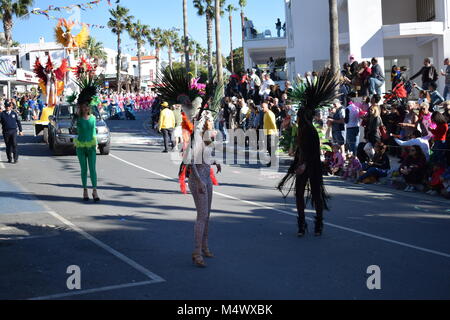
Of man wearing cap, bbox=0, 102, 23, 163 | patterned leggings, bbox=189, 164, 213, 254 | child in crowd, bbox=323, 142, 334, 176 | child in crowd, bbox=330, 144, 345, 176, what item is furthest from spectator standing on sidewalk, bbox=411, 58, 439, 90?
patterned leggings, bbox=189, 164, 213, 254

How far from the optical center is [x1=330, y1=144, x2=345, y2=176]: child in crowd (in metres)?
15.3

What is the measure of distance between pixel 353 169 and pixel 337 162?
95 cm

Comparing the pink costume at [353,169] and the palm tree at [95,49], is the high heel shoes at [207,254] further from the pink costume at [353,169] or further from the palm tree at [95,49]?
the palm tree at [95,49]

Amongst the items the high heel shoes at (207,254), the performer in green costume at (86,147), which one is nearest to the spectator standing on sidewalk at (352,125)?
the performer in green costume at (86,147)

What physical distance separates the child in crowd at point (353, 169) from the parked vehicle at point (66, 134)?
9008mm

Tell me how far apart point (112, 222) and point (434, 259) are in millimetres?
5039

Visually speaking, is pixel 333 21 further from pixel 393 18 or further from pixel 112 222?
pixel 112 222

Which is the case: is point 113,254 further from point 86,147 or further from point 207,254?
point 86,147

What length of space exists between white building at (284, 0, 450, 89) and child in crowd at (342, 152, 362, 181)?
1147cm

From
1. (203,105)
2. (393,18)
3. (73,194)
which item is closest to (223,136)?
(393,18)

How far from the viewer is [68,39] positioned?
30375 millimetres
